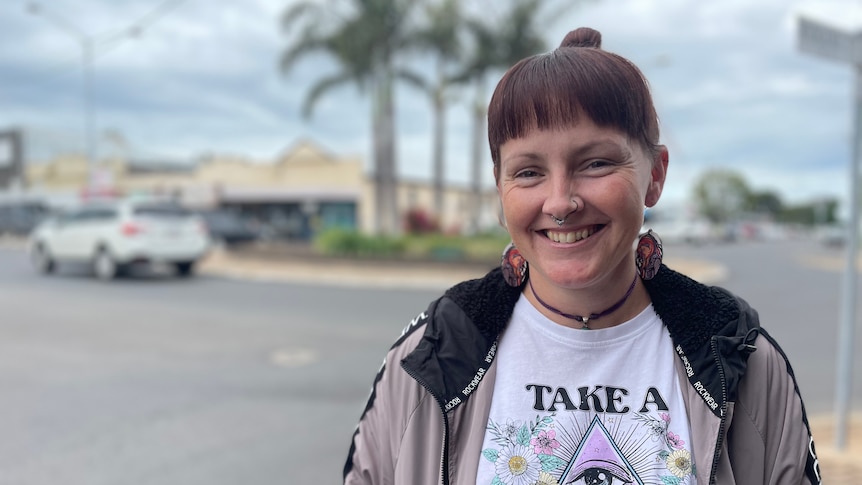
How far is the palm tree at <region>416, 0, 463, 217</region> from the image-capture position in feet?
71.6

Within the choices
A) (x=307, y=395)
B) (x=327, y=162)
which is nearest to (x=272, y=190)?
(x=327, y=162)

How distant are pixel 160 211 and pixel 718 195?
80.1 m

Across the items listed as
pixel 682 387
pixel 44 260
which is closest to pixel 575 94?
pixel 682 387

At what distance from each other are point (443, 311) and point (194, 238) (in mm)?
15290

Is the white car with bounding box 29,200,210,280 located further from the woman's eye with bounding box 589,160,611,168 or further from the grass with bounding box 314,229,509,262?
the woman's eye with bounding box 589,160,611,168

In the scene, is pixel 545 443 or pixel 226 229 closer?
pixel 545 443

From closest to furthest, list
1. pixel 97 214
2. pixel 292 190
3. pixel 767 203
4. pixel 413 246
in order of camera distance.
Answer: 1. pixel 97 214
2. pixel 413 246
3. pixel 292 190
4. pixel 767 203

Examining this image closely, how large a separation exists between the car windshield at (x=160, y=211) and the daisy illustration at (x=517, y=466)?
1521cm

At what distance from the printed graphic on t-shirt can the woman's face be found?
298mm

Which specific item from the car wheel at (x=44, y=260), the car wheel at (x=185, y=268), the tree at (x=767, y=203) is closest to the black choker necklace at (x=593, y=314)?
the car wheel at (x=185, y=268)

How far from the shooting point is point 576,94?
1.35 metres

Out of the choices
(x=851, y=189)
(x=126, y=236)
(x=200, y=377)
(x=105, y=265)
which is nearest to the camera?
(x=851, y=189)

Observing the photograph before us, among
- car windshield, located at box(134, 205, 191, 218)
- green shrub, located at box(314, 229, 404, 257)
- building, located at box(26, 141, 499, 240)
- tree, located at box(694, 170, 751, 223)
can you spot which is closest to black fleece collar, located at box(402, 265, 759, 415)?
car windshield, located at box(134, 205, 191, 218)

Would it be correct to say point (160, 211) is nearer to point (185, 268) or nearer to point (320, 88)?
point (185, 268)
